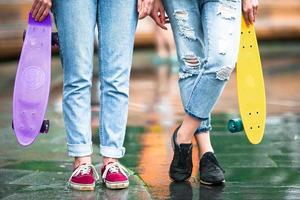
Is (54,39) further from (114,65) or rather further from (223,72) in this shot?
(223,72)

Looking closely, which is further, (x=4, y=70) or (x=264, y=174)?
(x=4, y=70)

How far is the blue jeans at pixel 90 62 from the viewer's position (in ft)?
17.2

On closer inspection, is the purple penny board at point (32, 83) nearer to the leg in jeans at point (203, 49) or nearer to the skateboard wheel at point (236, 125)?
the leg in jeans at point (203, 49)

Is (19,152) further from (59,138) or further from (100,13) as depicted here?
(100,13)

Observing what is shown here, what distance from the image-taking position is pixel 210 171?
553cm

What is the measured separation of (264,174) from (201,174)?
0.56 metres

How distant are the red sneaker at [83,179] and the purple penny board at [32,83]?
355mm

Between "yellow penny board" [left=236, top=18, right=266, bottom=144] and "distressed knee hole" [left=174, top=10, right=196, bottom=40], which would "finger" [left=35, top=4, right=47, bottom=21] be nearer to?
"distressed knee hole" [left=174, top=10, right=196, bottom=40]

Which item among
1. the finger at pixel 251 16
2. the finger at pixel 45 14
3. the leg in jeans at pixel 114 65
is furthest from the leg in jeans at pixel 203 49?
the finger at pixel 45 14

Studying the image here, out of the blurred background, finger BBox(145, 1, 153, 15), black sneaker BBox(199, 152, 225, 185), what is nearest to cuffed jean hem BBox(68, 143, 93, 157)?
the blurred background

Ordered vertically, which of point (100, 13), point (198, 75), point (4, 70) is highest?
point (100, 13)

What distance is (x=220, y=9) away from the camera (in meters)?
5.28

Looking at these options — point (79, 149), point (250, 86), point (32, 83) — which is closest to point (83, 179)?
point (79, 149)

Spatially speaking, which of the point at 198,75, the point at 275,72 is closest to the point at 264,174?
the point at 198,75
